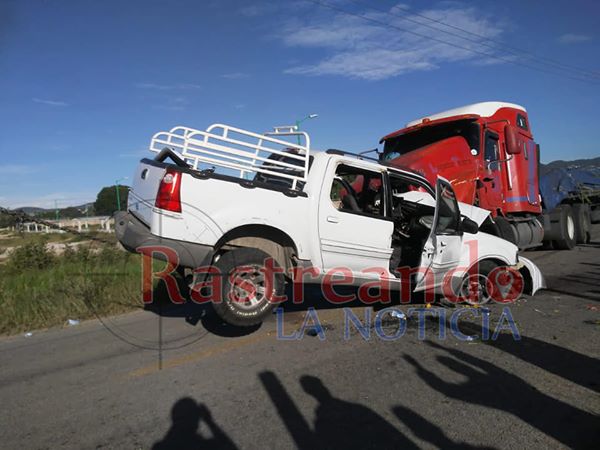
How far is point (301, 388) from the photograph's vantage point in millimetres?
3863

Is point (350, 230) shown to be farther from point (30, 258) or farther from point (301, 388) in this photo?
point (30, 258)

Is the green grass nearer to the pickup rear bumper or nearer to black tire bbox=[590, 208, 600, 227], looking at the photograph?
the pickup rear bumper

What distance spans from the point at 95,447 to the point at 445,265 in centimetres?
465

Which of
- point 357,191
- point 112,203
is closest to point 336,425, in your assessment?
point 357,191

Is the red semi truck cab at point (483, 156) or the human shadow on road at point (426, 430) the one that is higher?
the red semi truck cab at point (483, 156)

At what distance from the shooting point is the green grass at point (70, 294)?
6516 mm

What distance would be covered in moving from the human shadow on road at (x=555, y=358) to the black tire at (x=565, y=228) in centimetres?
937

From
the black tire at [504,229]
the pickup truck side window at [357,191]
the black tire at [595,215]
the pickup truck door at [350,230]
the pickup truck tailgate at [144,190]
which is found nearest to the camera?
the pickup truck tailgate at [144,190]

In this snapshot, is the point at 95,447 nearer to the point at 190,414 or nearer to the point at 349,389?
the point at 190,414

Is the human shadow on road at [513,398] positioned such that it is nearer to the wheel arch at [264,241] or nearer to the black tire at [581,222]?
the wheel arch at [264,241]

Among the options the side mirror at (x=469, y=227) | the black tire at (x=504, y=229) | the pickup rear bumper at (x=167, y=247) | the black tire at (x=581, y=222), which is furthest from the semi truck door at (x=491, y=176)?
the pickup rear bumper at (x=167, y=247)

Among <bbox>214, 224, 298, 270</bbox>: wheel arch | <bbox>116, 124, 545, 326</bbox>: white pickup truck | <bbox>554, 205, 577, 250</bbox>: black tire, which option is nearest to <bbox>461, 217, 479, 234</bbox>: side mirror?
<bbox>116, 124, 545, 326</bbox>: white pickup truck

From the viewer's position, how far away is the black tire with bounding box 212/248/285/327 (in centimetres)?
469

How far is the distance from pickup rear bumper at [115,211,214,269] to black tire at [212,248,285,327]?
0.54 feet
